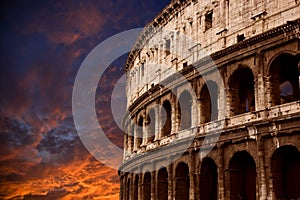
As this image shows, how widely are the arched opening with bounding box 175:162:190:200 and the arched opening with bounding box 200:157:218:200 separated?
5.55 ft

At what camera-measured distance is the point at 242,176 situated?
61.3ft

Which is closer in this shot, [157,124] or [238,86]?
[238,86]

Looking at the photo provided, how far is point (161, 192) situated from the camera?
76.4 feet

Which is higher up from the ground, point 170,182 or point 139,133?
point 139,133

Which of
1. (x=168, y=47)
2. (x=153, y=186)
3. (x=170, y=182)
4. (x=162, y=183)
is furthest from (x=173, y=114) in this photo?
(x=168, y=47)

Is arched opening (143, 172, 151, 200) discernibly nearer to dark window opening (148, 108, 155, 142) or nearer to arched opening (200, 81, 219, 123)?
dark window opening (148, 108, 155, 142)

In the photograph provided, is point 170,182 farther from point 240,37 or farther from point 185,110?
point 240,37

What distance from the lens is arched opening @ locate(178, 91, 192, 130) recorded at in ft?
73.4

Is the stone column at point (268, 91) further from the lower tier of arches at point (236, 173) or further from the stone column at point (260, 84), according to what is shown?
the lower tier of arches at point (236, 173)

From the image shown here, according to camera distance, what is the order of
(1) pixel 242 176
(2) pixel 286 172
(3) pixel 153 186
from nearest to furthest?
(2) pixel 286 172 → (1) pixel 242 176 → (3) pixel 153 186

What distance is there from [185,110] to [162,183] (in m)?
3.99

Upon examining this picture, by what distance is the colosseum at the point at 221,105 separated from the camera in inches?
663

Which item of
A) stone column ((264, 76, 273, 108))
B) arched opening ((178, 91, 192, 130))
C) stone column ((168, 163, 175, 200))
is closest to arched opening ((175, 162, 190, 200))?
stone column ((168, 163, 175, 200))

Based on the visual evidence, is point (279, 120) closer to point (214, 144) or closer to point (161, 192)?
point (214, 144)
